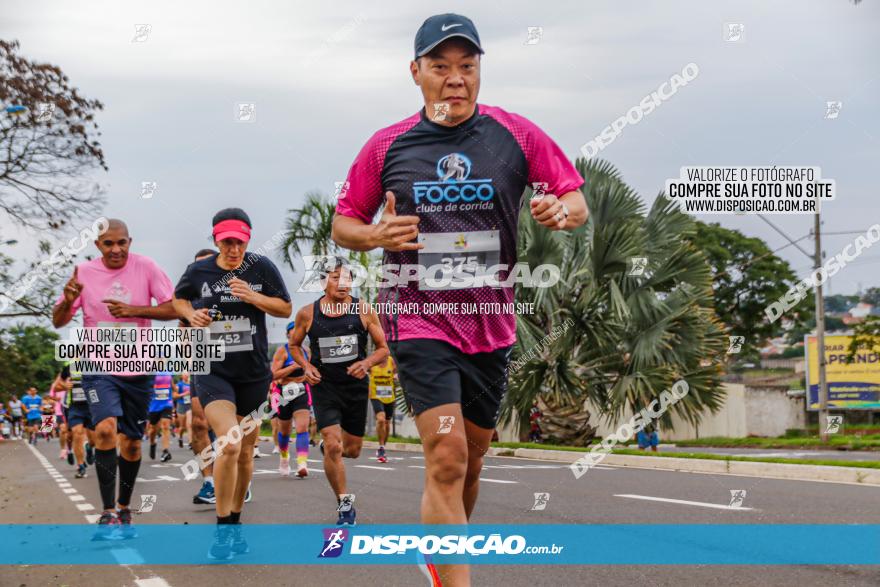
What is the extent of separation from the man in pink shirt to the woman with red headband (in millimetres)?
738

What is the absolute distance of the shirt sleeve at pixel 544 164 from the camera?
4.54m

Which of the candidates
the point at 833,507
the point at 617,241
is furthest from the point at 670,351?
the point at 833,507

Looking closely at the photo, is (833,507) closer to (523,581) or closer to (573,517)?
(573,517)

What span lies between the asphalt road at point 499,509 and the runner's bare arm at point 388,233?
2.22 m

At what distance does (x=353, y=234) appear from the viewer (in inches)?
175

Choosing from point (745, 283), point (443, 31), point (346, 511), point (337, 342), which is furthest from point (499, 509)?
point (745, 283)

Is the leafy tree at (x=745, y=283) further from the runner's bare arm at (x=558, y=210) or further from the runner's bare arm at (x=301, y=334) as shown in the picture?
the runner's bare arm at (x=558, y=210)

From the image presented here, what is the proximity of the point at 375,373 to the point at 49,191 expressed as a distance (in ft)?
23.3

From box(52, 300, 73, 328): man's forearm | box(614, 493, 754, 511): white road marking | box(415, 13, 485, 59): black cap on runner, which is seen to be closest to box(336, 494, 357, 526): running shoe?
box(52, 300, 73, 328): man's forearm

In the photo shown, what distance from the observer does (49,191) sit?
2014 cm

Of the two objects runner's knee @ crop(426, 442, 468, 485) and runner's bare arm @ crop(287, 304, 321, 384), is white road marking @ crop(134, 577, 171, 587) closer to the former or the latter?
runner's knee @ crop(426, 442, 468, 485)

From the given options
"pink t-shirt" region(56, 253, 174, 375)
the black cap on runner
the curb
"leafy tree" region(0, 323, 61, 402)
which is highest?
the black cap on runner

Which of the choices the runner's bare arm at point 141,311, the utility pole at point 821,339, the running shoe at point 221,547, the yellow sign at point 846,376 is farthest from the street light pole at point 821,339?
the running shoe at point 221,547

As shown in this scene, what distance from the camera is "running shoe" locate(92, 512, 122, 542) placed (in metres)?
7.93
